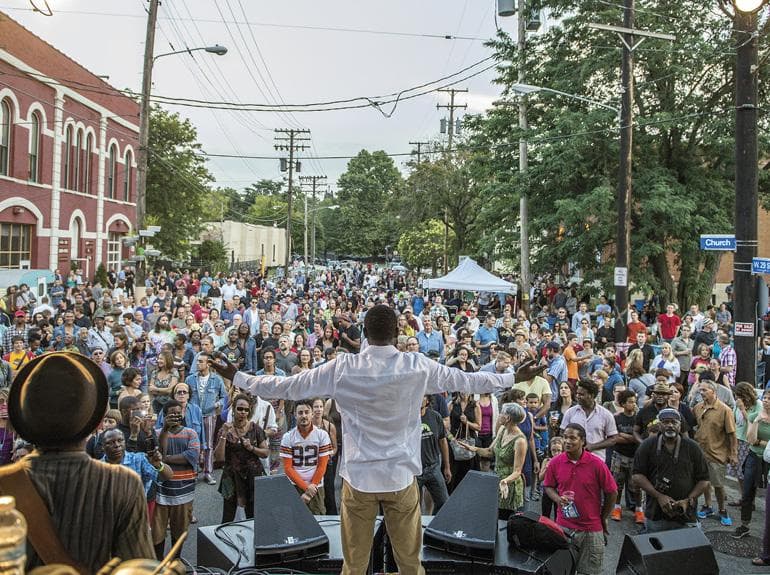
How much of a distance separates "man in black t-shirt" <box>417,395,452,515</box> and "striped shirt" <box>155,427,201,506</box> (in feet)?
7.26

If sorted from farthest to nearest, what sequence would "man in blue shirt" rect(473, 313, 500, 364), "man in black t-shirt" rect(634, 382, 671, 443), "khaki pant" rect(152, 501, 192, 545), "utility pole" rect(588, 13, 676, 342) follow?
"utility pole" rect(588, 13, 676, 342)
"man in blue shirt" rect(473, 313, 500, 364)
"man in black t-shirt" rect(634, 382, 671, 443)
"khaki pant" rect(152, 501, 192, 545)

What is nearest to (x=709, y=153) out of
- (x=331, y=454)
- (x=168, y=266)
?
(x=331, y=454)

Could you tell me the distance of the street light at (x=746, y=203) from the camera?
32.7 ft

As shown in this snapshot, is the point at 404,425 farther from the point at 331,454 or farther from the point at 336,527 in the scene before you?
the point at 331,454

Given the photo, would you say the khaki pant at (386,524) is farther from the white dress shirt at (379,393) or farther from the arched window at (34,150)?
the arched window at (34,150)

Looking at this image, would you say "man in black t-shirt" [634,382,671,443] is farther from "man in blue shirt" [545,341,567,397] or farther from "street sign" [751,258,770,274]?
"street sign" [751,258,770,274]

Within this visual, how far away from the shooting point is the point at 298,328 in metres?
14.6

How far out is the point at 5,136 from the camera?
78.9 ft

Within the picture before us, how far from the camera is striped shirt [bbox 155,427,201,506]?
6078 millimetres

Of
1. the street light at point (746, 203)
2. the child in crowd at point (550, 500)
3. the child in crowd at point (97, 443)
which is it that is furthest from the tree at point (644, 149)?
the child in crowd at point (97, 443)

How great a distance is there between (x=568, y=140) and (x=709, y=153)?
185 inches

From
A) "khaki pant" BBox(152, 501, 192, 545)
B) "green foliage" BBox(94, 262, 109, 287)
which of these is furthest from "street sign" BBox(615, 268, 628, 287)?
"green foliage" BBox(94, 262, 109, 287)

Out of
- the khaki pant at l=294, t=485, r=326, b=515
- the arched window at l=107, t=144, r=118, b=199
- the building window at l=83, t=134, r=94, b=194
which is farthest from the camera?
the arched window at l=107, t=144, r=118, b=199

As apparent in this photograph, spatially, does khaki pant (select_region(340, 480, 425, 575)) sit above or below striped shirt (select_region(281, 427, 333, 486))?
above
